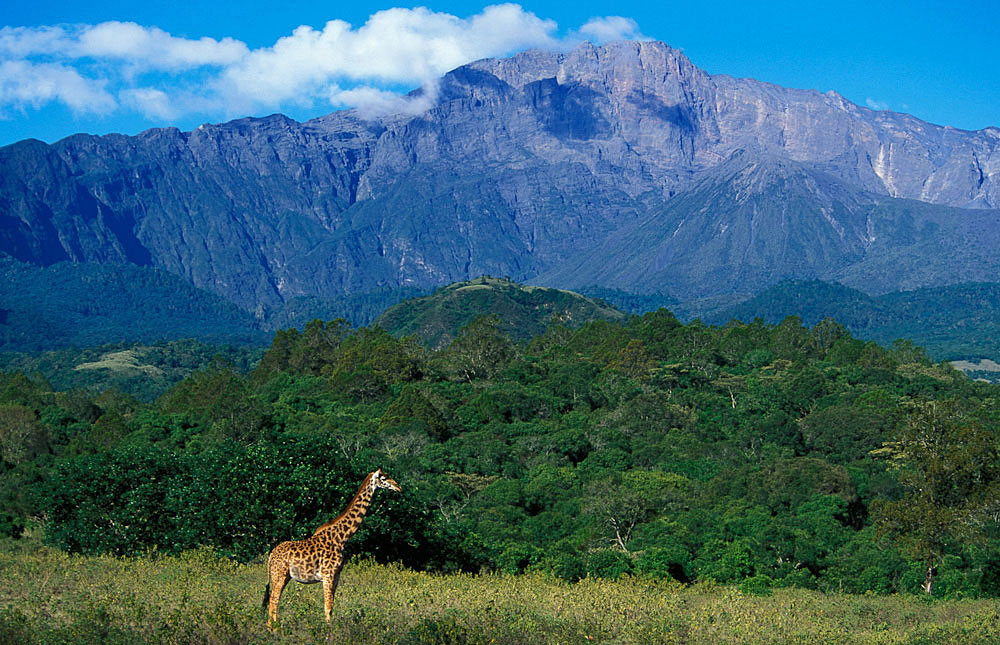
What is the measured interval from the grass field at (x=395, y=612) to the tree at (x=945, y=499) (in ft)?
33.4

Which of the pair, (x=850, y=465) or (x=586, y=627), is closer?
(x=586, y=627)

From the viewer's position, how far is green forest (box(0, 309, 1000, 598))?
103 ft

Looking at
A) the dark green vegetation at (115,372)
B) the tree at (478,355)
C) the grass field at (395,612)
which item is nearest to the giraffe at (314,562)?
the grass field at (395,612)

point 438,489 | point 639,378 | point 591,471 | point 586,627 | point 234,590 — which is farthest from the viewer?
point 639,378

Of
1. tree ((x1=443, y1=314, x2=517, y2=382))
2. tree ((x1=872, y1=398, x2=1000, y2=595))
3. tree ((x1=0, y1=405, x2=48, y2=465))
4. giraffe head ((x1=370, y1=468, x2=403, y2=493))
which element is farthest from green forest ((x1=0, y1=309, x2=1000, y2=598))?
giraffe head ((x1=370, y1=468, x2=403, y2=493))

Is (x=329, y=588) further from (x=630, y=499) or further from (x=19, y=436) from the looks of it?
(x=19, y=436)

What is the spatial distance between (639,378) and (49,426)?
1998 inches

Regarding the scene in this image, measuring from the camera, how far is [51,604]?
663 inches

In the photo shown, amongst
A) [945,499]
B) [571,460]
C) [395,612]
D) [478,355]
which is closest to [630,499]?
[945,499]

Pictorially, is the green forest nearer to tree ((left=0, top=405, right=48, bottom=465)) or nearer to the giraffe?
tree ((left=0, top=405, right=48, bottom=465))

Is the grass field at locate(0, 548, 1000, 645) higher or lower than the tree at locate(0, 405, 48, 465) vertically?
higher

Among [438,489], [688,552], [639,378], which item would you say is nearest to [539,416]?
[639,378]

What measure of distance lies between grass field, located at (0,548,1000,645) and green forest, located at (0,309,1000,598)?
6.70 meters

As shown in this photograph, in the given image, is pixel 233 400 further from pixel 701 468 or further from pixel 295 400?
pixel 701 468
